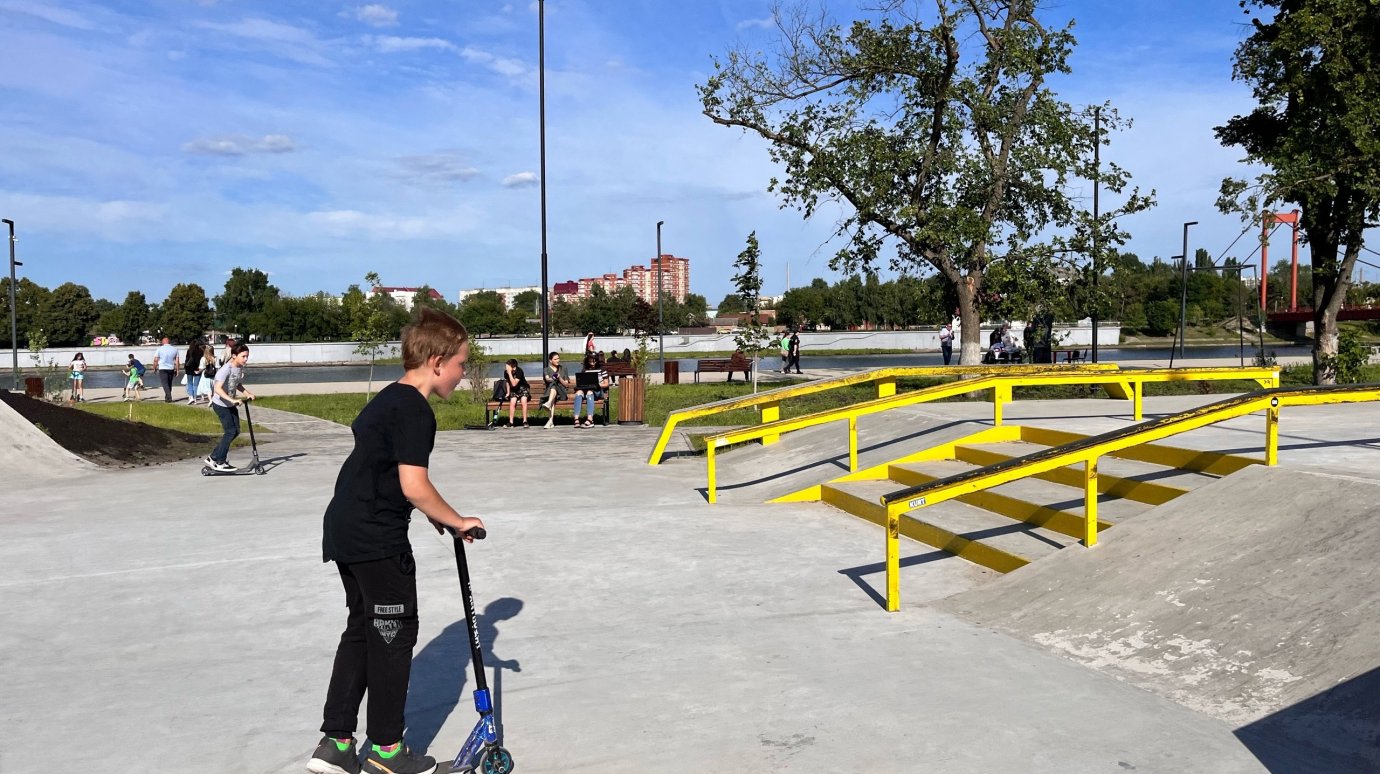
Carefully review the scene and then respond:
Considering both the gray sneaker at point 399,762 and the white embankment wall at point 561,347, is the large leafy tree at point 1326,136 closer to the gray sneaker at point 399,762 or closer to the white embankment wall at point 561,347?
the gray sneaker at point 399,762

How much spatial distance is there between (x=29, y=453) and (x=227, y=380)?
2.62 metres

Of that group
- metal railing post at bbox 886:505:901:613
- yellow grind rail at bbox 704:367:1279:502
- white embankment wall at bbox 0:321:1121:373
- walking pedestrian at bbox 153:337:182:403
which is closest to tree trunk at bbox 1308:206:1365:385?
yellow grind rail at bbox 704:367:1279:502

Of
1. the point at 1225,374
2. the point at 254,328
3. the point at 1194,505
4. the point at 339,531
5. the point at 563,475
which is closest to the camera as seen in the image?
the point at 339,531

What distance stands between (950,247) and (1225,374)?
8.13m

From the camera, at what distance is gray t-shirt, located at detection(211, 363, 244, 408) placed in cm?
1209

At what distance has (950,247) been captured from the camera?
17.6 metres

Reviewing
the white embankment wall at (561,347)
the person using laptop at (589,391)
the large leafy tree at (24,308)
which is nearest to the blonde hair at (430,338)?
the person using laptop at (589,391)

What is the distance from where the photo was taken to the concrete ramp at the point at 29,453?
12242mm

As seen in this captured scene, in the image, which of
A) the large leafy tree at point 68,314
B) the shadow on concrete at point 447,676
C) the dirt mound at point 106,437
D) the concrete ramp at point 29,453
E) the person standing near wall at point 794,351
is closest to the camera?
the shadow on concrete at point 447,676

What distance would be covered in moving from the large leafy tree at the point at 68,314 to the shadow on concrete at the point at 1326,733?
97.9 metres

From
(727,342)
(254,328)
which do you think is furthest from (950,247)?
(254,328)

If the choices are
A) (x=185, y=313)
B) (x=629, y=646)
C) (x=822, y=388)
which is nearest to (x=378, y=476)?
(x=629, y=646)

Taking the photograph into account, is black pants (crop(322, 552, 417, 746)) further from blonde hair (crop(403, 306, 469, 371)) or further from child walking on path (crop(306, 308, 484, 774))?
blonde hair (crop(403, 306, 469, 371))

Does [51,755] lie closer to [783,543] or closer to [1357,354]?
[783,543]
